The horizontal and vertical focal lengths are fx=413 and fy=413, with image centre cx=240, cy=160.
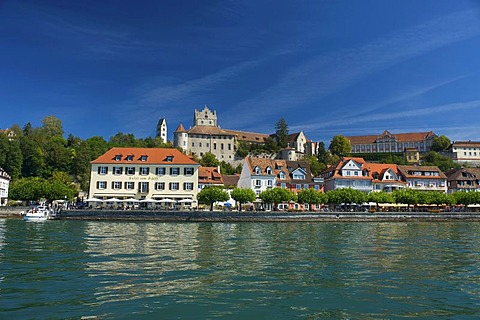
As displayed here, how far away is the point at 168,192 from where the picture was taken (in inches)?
2502

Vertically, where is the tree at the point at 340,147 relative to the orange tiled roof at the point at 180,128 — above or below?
below

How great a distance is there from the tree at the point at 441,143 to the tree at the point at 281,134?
162 feet

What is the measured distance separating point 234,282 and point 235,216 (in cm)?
4074

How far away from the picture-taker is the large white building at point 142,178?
62969mm

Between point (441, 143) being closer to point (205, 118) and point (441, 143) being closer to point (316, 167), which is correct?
point (316, 167)

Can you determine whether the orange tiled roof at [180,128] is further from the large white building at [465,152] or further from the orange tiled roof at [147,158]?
the large white building at [465,152]

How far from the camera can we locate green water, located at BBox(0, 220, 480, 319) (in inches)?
431

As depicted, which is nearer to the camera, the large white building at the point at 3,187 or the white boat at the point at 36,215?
the white boat at the point at 36,215

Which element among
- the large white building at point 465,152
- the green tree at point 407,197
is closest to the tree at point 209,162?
the green tree at point 407,197

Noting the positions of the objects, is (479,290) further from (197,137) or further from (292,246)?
(197,137)

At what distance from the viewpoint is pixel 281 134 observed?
143000mm

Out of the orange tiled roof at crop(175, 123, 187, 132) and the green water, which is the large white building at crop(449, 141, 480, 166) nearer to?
the orange tiled roof at crop(175, 123, 187, 132)

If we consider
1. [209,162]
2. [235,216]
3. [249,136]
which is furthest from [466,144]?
[235,216]

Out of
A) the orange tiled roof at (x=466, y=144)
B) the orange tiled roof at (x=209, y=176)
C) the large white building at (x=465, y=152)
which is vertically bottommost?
the orange tiled roof at (x=209, y=176)
